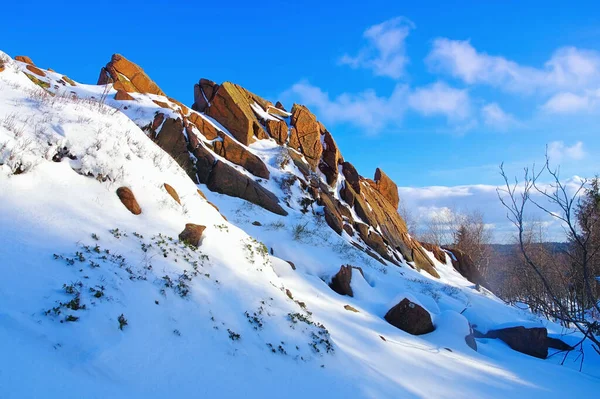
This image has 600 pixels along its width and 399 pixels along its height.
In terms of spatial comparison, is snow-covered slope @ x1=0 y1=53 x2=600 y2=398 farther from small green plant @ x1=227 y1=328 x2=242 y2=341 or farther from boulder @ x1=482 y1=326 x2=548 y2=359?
boulder @ x1=482 y1=326 x2=548 y2=359

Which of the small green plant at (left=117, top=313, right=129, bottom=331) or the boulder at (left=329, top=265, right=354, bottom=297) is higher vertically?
the boulder at (left=329, top=265, right=354, bottom=297)

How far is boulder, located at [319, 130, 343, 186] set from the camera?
29091mm

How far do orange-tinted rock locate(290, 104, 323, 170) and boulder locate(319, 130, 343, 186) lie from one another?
0.59m

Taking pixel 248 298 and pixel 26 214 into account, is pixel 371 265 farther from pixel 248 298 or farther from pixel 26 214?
pixel 26 214

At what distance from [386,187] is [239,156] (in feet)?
72.1

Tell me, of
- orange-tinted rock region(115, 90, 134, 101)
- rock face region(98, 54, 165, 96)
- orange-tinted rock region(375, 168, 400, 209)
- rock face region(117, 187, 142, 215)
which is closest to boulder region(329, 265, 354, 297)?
rock face region(117, 187, 142, 215)

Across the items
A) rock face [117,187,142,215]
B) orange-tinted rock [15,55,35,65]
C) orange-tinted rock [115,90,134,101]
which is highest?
orange-tinted rock [15,55,35,65]

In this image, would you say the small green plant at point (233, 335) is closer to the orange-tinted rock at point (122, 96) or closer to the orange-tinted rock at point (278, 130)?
the orange-tinted rock at point (122, 96)

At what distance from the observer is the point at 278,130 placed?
93.7ft

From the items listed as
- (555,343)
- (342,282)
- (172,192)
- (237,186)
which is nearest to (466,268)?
(555,343)

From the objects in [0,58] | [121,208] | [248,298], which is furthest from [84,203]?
[0,58]

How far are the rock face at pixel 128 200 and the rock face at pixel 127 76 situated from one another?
1927cm

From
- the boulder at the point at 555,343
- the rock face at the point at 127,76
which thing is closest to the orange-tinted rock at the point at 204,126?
the rock face at the point at 127,76

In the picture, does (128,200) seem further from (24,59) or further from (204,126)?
(24,59)
